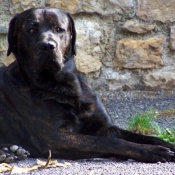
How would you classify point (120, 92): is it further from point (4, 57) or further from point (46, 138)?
point (46, 138)

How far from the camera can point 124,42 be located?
6332 mm

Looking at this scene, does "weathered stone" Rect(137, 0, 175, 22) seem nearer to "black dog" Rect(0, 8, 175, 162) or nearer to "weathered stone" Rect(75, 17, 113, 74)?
"weathered stone" Rect(75, 17, 113, 74)

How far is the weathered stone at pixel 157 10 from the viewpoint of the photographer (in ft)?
20.7

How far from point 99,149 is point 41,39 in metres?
0.92

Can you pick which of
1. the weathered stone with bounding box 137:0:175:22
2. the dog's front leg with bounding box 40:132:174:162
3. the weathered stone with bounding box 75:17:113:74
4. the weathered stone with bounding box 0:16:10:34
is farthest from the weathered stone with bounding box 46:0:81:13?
the dog's front leg with bounding box 40:132:174:162

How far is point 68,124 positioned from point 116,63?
200 centimetres

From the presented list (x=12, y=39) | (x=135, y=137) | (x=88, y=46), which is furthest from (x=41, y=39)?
(x=88, y=46)

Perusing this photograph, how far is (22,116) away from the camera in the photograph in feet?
15.2

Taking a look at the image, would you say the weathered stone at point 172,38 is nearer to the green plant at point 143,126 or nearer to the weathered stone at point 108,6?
the weathered stone at point 108,6

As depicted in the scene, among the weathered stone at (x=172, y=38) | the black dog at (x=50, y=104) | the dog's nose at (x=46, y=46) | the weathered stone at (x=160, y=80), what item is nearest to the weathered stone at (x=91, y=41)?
the weathered stone at (x=160, y=80)

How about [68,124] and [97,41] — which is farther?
[97,41]

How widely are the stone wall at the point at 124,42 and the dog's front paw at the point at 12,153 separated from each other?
6.58 feet

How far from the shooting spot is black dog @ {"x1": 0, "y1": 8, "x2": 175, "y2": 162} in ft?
14.3

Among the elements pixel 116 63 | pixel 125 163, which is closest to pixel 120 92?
pixel 116 63
